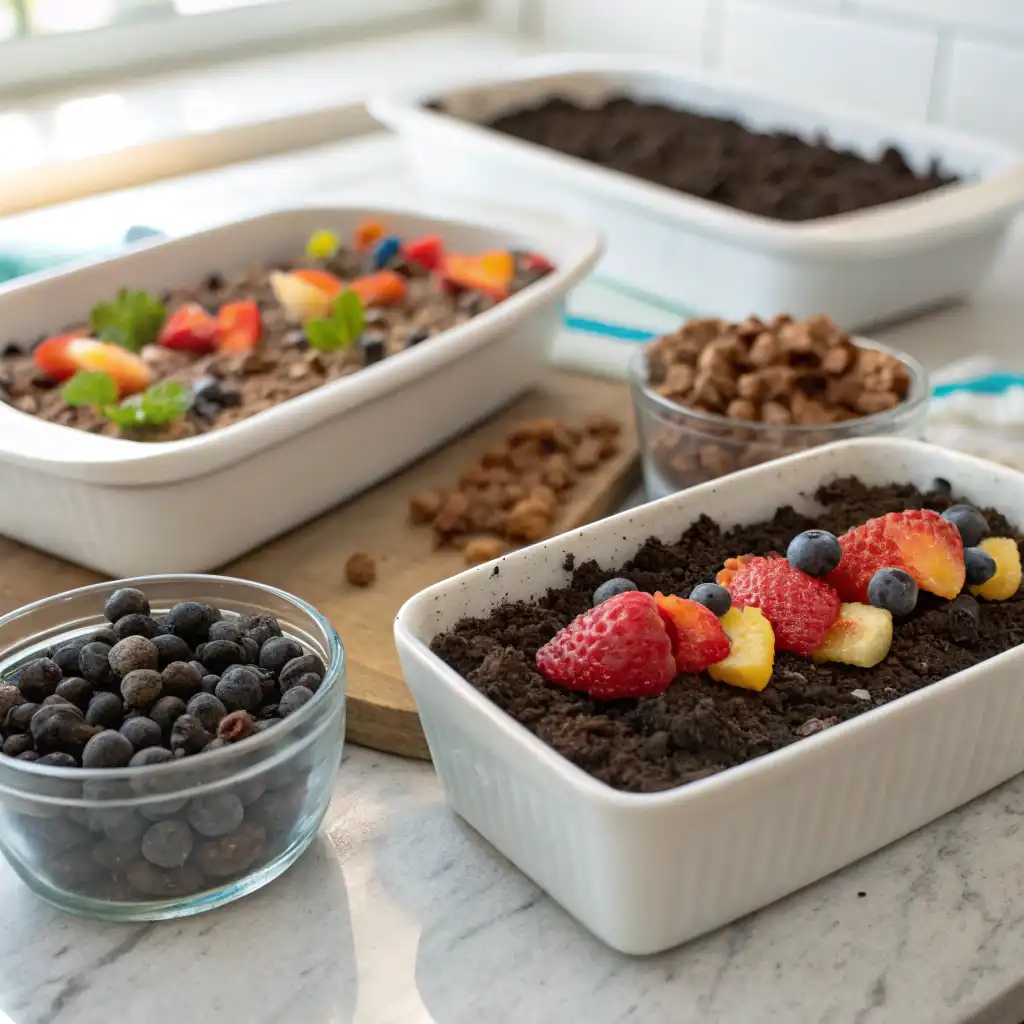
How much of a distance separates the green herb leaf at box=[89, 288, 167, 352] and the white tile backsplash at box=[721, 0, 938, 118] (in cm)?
122

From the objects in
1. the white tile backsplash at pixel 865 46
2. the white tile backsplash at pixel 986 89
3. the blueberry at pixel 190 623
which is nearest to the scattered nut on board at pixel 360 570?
the blueberry at pixel 190 623

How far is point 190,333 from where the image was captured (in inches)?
58.7

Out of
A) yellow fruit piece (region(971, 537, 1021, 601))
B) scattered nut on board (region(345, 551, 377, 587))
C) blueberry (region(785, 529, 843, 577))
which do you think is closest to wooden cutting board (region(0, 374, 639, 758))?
scattered nut on board (region(345, 551, 377, 587))

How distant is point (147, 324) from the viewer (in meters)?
1.51

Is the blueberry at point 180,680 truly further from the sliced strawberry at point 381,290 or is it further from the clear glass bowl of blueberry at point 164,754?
the sliced strawberry at point 381,290

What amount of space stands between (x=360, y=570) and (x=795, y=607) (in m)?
0.44

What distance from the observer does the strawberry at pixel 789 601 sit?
3.30 feet

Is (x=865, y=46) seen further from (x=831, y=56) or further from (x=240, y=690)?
(x=240, y=690)

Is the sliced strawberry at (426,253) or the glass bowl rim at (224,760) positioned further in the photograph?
the sliced strawberry at (426,253)

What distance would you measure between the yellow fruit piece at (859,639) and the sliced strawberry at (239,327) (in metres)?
0.73

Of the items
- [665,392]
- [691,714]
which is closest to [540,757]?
[691,714]

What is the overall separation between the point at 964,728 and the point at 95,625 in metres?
0.63

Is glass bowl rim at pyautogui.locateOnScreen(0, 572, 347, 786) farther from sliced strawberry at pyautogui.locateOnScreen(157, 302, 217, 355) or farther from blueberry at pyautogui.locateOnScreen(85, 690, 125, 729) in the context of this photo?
sliced strawberry at pyautogui.locateOnScreen(157, 302, 217, 355)

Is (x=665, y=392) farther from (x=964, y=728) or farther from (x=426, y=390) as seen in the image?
(x=964, y=728)
